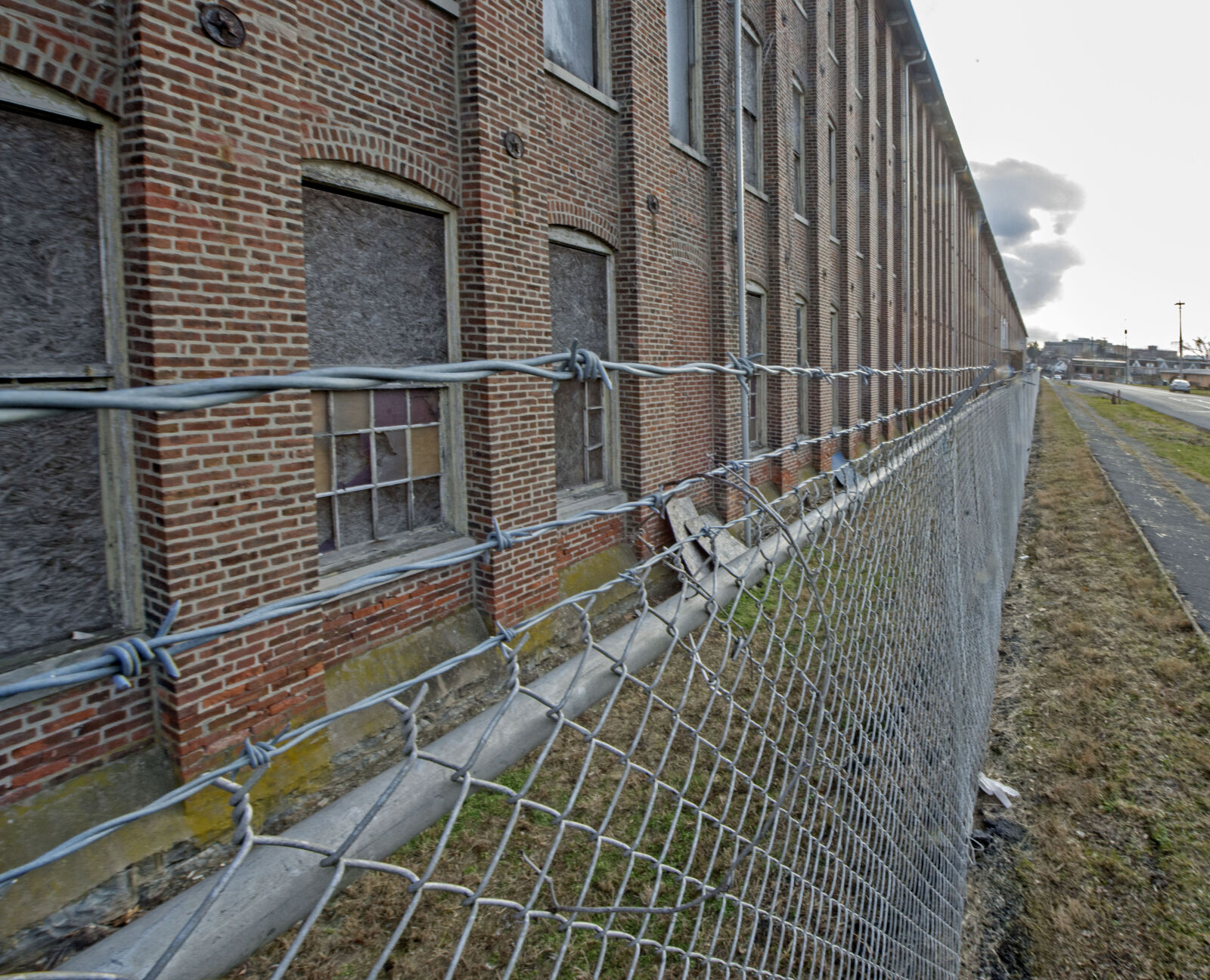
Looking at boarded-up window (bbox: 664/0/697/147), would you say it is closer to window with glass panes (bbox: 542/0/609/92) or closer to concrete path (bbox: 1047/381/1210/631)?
window with glass panes (bbox: 542/0/609/92)

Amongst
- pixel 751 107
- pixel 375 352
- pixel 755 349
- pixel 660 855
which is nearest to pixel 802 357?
pixel 755 349

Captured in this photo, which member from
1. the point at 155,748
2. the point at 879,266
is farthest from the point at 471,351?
the point at 879,266

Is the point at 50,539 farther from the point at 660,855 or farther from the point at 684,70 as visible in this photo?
the point at 684,70

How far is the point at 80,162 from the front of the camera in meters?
4.38

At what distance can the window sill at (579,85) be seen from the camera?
7.93 meters

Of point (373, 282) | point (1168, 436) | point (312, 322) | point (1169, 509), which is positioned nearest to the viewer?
point (312, 322)

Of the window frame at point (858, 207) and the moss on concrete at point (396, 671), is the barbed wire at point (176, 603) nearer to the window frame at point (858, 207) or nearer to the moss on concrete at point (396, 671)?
the moss on concrete at point (396, 671)

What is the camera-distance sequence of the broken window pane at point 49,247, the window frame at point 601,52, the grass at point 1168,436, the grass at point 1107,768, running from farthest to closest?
the grass at point 1168,436 → the window frame at point 601,52 → the broken window pane at point 49,247 → the grass at point 1107,768

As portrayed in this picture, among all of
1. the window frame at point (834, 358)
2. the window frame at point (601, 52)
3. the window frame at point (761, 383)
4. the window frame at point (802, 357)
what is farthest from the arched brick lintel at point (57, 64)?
the window frame at point (834, 358)

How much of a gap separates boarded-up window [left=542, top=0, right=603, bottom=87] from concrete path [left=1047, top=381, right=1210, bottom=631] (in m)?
8.84

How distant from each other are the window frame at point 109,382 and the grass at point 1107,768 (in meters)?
5.24

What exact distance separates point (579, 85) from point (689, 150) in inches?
106

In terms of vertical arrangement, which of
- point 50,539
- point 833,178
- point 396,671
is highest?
point 833,178

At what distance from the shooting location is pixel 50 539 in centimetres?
436
